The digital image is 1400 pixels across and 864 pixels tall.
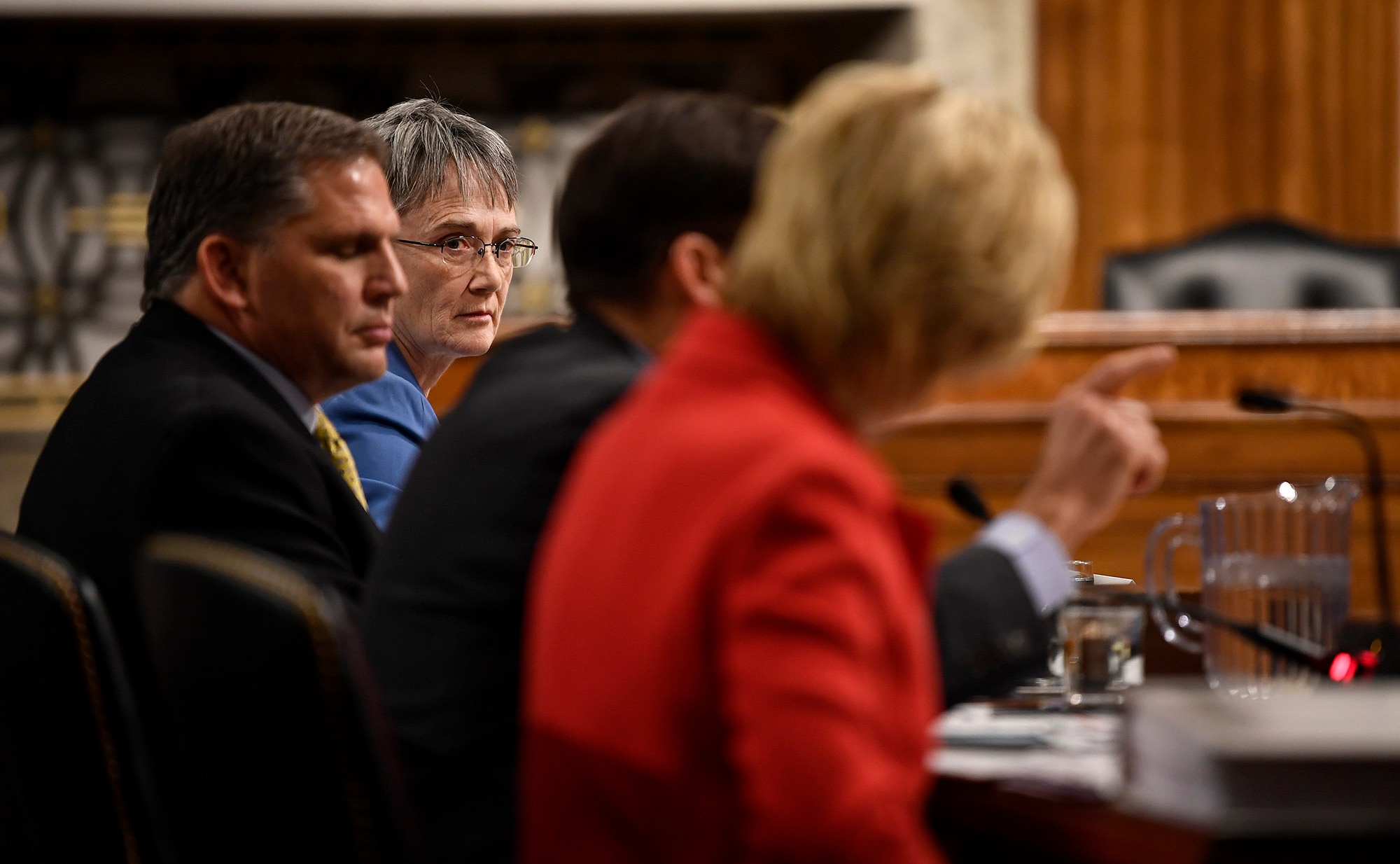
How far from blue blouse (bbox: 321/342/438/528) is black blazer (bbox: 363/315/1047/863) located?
0.97m

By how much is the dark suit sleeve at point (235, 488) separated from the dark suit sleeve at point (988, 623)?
676mm

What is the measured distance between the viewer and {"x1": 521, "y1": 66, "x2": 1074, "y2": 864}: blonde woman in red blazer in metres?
0.92

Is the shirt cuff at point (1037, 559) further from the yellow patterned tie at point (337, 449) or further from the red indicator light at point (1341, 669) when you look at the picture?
the yellow patterned tie at point (337, 449)

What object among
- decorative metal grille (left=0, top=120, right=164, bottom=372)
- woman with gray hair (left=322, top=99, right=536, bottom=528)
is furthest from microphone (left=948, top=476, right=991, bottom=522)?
decorative metal grille (left=0, top=120, right=164, bottom=372)

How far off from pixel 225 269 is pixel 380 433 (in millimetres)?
526

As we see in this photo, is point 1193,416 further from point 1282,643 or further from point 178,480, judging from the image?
point 178,480

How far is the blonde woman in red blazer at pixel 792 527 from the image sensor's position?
917mm

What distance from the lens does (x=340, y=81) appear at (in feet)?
20.9

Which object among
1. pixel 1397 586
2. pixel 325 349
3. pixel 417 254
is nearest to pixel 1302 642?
pixel 325 349

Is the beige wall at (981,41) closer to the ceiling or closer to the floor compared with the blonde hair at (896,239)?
closer to the ceiling

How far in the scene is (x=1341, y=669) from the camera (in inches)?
59.8

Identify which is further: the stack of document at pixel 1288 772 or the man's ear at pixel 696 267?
the man's ear at pixel 696 267

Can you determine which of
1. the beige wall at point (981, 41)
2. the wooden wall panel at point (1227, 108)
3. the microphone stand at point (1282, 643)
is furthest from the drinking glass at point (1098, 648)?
the wooden wall panel at point (1227, 108)

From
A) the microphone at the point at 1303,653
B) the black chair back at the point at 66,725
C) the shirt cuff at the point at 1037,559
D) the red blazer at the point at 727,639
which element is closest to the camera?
the red blazer at the point at 727,639
